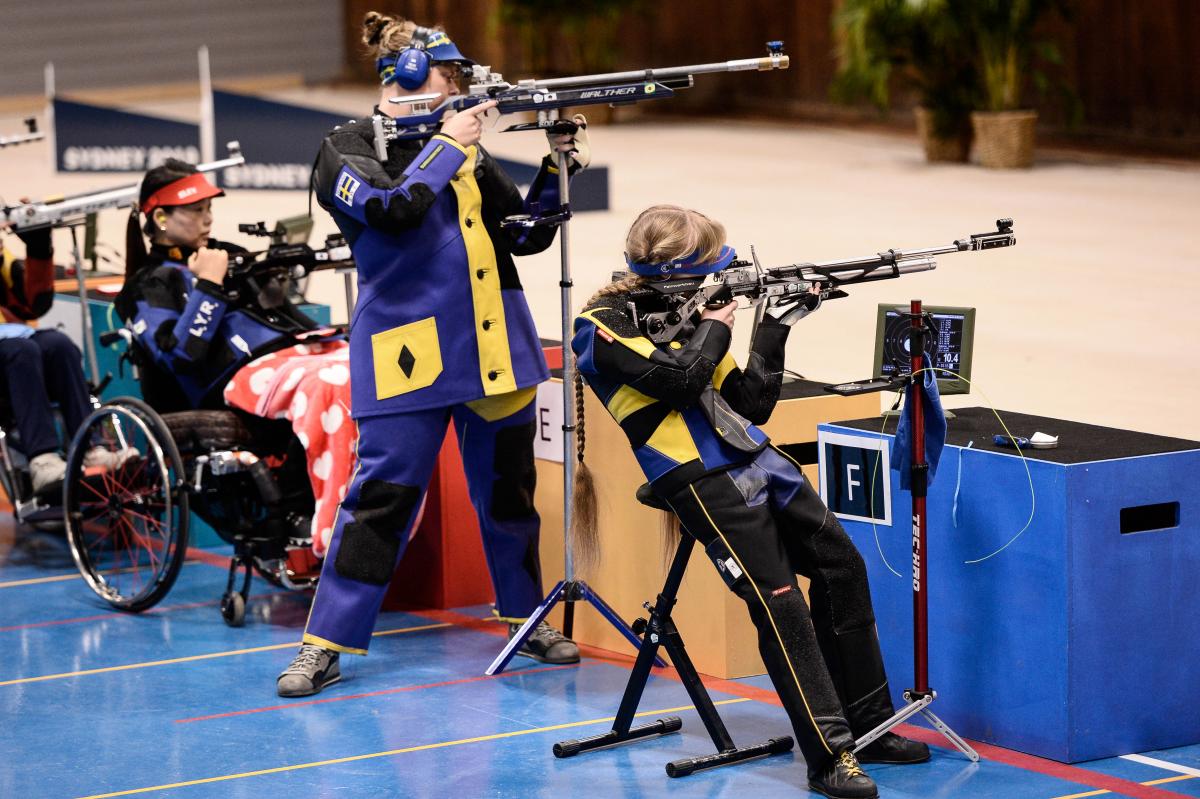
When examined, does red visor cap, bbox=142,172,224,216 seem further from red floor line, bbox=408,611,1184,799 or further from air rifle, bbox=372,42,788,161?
red floor line, bbox=408,611,1184,799

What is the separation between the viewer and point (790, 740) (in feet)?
14.6

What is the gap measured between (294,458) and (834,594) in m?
2.22

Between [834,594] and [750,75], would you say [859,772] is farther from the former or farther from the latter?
[750,75]

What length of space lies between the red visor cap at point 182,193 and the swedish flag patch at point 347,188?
123 centimetres

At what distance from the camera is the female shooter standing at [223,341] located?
5.75 metres

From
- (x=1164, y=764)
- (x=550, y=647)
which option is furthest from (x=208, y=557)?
(x=1164, y=764)

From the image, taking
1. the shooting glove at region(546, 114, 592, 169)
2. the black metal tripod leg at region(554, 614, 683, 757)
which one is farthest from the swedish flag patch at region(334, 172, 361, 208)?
the black metal tripod leg at region(554, 614, 683, 757)

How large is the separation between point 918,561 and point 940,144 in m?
12.2

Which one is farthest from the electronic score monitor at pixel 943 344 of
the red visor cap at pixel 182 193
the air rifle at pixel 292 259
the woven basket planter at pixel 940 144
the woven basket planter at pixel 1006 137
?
the woven basket planter at pixel 940 144

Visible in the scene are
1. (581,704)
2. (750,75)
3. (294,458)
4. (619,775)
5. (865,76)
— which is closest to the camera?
(619,775)

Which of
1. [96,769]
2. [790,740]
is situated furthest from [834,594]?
[96,769]

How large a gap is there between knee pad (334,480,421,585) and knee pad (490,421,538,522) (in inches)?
10.7

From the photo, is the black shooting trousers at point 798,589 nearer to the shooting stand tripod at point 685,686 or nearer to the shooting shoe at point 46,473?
the shooting stand tripod at point 685,686

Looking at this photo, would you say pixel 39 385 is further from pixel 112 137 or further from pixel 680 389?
pixel 112 137
